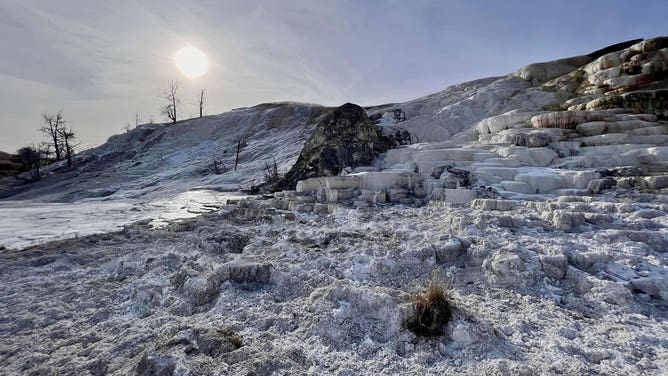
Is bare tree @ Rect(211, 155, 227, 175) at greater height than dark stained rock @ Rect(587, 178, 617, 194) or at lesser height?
greater

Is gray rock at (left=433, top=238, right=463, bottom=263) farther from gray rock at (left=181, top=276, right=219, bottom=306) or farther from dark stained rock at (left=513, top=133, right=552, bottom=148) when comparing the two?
dark stained rock at (left=513, top=133, right=552, bottom=148)

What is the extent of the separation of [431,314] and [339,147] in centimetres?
983

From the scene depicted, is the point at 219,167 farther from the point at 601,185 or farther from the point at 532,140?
the point at 601,185

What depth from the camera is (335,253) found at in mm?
5051

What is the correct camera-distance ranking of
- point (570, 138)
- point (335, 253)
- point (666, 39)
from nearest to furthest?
point (335, 253)
point (570, 138)
point (666, 39)

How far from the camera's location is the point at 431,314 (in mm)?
3078

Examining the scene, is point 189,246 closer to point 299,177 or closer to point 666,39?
point 299,177

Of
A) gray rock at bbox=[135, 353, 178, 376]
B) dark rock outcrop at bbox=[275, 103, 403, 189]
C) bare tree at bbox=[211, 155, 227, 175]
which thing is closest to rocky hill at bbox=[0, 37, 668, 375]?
gray rock at bbox=[135, 353, 178, 376]

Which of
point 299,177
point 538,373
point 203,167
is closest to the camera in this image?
point 538,373

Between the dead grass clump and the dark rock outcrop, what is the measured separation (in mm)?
8891

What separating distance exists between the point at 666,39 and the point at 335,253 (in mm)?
20917

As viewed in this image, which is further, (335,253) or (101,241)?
(101,241)

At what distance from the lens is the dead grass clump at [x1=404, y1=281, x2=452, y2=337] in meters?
3.01

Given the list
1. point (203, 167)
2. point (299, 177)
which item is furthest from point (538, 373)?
point (203, 167)
